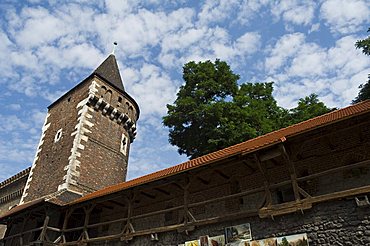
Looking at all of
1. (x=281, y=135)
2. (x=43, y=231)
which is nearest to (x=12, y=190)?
(x=43, y=231)

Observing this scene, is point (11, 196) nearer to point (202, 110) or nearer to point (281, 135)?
point (202, 110)

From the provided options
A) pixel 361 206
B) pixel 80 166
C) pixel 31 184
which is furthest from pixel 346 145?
pixel 31 184

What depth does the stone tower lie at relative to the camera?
17.4 meters

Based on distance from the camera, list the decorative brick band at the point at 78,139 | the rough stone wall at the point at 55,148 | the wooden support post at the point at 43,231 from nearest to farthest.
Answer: the wooden support post at the point at 43,231
the decorative brick band at the point at 78,139
the rough stone wall at the point at 55,148

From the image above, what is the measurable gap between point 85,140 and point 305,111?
1257 cm

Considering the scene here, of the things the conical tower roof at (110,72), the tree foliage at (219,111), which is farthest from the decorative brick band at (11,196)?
the tree foliage at (219,111)

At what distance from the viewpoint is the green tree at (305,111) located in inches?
741

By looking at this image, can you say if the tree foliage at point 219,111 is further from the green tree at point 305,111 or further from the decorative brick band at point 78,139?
the decorative brick band at point 78,139

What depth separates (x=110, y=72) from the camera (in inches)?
898

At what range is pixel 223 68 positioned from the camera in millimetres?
22297

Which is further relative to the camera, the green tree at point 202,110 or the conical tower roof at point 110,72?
the conical tower roof at point 110,72

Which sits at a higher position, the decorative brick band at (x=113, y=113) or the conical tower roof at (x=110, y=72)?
the conical tower roof at (x=110, y=72)

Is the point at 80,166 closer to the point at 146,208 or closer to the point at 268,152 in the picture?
the point at 146,208

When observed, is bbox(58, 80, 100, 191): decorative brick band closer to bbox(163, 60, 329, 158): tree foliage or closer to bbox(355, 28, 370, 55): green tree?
bbox(163, 60, 329, 158): tree foliage
